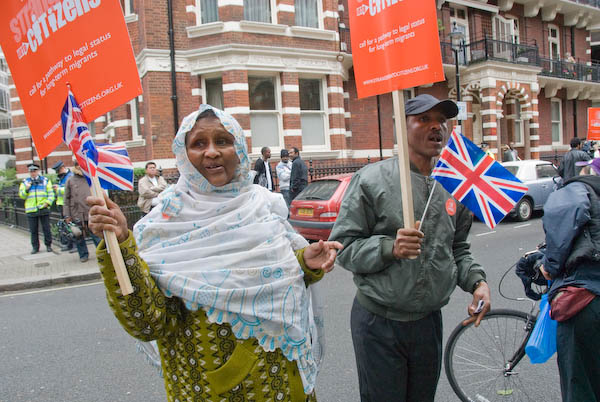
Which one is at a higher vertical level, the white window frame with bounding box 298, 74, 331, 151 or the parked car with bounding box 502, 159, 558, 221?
the white window frame with bounding box 298, 74, 331, 151

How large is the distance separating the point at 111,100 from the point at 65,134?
0.68ft

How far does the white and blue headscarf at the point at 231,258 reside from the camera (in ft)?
5.53

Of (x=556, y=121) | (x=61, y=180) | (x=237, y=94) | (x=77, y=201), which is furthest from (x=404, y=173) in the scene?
(x=556, y=121)

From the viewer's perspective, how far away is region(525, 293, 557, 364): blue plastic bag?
104 inches

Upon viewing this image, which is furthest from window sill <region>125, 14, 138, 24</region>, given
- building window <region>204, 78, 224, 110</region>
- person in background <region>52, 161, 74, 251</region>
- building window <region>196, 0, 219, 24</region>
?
person in background <region>52, 161, 74, 251</region>

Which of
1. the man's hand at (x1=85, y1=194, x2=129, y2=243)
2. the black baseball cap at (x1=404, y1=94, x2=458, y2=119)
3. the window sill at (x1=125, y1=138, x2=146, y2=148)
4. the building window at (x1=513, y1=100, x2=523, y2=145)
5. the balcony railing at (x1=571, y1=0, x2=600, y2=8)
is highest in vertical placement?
the balcony railing at (x1=571, y1=0, x2=600, y2=8)

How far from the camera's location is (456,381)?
10.8 ft

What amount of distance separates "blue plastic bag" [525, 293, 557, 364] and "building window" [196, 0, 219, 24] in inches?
531

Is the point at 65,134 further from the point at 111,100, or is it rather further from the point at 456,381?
the point at 456,381

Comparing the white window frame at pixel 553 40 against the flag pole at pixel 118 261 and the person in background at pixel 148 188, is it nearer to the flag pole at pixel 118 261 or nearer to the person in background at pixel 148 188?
the person in background at pixel 148 188

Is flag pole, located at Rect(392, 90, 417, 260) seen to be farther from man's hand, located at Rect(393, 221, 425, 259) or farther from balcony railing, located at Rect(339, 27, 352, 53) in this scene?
balcony railing, located at Rect(339, 27, 352, 53)

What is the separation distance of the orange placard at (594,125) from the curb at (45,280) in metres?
→ 11.3

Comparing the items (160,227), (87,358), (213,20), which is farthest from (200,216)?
(213,20)

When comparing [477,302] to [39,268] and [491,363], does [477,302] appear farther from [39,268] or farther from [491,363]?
[39,268]
